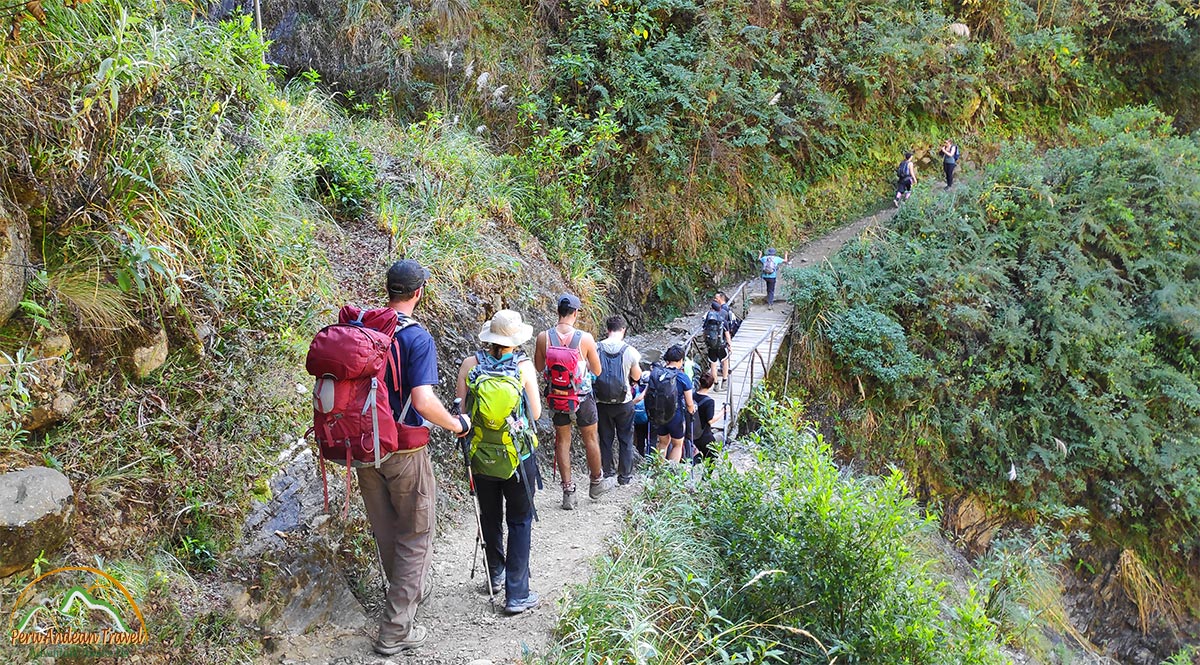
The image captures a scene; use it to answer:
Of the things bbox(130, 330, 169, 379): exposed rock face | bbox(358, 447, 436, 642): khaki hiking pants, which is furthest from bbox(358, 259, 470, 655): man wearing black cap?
bbox(130, 330, 169, 379): exposed rock face

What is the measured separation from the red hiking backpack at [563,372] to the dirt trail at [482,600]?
97 centimetres

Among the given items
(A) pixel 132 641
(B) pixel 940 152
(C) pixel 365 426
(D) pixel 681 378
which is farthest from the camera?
(B) pixel 940 152

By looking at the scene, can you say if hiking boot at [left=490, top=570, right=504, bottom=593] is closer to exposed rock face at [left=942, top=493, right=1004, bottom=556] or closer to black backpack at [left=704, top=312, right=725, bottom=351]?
black backpack at [left=704, top=312, right=725, bottom=351]

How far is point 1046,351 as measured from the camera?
12344 mm

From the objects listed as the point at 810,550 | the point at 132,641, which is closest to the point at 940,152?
the point at 810,550

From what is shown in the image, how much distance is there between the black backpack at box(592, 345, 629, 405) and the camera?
654 cm

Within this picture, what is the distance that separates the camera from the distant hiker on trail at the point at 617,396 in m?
6.55

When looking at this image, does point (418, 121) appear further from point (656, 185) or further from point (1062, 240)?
point (1062, 240)

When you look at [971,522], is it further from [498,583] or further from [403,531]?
[403,531]

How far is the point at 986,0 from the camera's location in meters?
17.6

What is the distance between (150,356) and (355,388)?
152cm

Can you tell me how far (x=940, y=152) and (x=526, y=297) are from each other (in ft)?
42.5

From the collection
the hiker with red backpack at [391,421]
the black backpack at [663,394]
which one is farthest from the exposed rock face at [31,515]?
the black backpack at [663,394]

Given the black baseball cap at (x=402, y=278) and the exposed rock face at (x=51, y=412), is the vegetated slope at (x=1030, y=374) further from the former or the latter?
the exposed rock face at (x=51, y=412)
